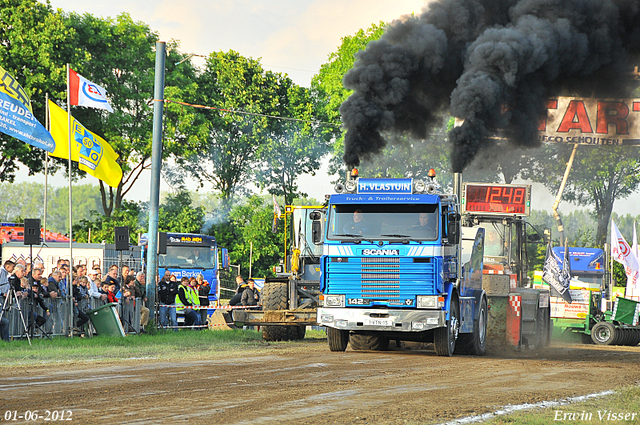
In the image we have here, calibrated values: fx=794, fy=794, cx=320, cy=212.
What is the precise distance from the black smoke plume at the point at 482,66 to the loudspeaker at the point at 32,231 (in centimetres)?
749

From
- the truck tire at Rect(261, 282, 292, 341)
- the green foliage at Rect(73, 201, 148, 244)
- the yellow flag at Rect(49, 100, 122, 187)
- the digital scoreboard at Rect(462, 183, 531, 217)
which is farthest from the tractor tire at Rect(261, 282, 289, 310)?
the green foliage at Rect(73, 201, 148, 244)

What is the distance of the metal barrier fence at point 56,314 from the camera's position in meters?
16.2

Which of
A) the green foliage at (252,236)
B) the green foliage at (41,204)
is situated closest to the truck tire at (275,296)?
the green foliage at (252,236)

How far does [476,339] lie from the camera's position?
1659cm

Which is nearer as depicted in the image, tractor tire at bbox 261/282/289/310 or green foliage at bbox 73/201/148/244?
tractor tire at bbox 261/282/289/310

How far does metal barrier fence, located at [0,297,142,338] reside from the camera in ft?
53.0

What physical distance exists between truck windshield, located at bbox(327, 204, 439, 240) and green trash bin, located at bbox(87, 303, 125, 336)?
595cm

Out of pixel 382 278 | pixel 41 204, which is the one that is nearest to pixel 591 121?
pixel 382 278

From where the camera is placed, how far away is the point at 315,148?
46500mm

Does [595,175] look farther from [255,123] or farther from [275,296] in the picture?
[275,296]

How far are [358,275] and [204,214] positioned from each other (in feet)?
105

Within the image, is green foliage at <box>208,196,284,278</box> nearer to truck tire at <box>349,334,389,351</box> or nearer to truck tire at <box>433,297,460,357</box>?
truck tire at <box>349,334,389,351</box>

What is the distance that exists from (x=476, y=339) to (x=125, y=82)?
30768mm

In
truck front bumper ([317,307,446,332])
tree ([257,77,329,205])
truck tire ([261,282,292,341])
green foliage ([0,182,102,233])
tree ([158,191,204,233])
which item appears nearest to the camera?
truck front bumper ([317,307,446,332])
